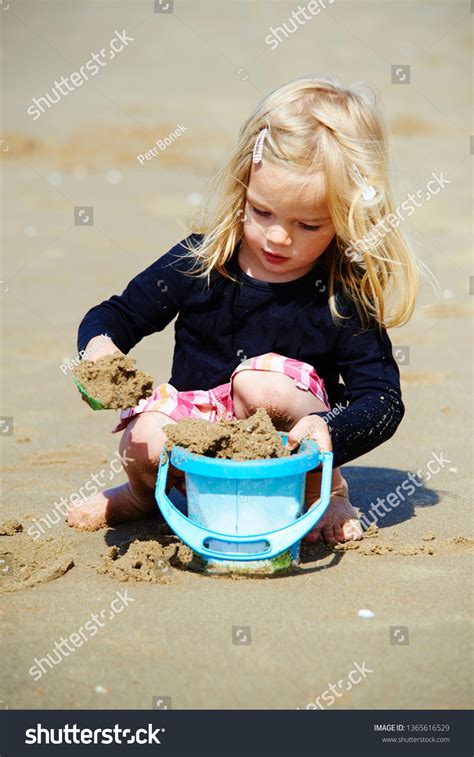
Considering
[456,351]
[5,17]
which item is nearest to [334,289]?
[456,351]

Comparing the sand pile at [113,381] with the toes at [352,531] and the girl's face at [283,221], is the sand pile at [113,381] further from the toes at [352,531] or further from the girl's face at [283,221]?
the toes at [352,531]

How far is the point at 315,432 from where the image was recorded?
8.04 feet

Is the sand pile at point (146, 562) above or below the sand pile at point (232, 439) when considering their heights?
below

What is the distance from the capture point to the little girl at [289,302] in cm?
258

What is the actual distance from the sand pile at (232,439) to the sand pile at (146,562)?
27cm

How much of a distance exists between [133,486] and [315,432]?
58 centimetres

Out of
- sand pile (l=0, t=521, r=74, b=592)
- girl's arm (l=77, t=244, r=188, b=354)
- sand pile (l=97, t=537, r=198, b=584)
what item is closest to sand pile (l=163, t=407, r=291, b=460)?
sand pile (l=97, t=537, r=198, b=584)

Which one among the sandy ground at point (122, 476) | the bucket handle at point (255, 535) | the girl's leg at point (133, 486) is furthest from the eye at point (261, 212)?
the bucket handle at point (255, 535)

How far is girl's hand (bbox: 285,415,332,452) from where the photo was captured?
244cm

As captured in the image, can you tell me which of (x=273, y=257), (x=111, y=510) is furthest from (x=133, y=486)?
(x=273, y=257)

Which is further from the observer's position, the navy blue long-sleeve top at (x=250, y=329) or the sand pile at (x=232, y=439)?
the navy blue long-sleeve top at (x=250, y=329)

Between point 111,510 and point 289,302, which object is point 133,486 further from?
point 289,302

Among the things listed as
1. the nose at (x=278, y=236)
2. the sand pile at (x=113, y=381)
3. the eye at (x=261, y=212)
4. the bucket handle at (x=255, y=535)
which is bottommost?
the bucket handle at (x=255, y=535)
